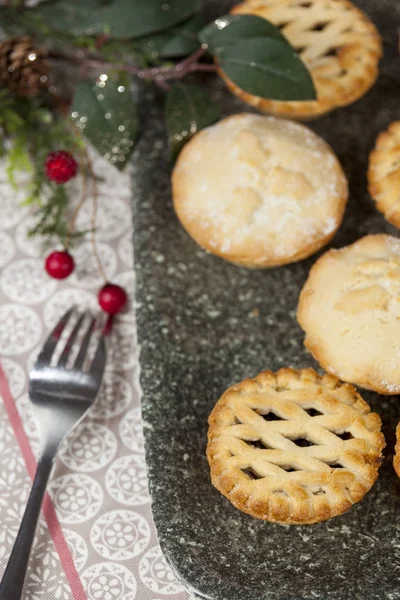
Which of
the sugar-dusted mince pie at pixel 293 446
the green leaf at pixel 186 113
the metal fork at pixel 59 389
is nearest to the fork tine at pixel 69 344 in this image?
the metal fork at pixel 59 389

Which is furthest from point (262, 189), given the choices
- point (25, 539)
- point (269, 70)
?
point (25, 539)

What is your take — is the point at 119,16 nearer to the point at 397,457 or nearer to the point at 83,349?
the point at 83,349

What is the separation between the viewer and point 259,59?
1690 mm

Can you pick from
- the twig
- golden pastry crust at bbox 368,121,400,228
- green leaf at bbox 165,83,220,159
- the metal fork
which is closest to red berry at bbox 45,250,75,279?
the metal fork

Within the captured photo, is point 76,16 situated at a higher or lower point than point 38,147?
higher

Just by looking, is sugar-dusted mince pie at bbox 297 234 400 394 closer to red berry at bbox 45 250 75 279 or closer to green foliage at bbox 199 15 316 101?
green foliage at bbox 199 15 316 101

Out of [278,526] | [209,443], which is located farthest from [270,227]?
[278,526]

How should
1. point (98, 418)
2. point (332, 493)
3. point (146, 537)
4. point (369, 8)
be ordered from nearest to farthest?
1. point (332, 493)
2. point (146, 537)
3. point (98, 418)
4. point (369, 8)

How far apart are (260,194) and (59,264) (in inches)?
19.1

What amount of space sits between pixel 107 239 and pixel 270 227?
0.44 metres

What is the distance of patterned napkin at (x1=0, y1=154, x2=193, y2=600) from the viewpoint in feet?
4.50

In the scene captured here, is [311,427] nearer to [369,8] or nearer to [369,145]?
[369,145]

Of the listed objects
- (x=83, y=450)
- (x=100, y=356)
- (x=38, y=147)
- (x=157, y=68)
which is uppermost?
(x=157, y=68)

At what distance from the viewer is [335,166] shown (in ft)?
5.49
